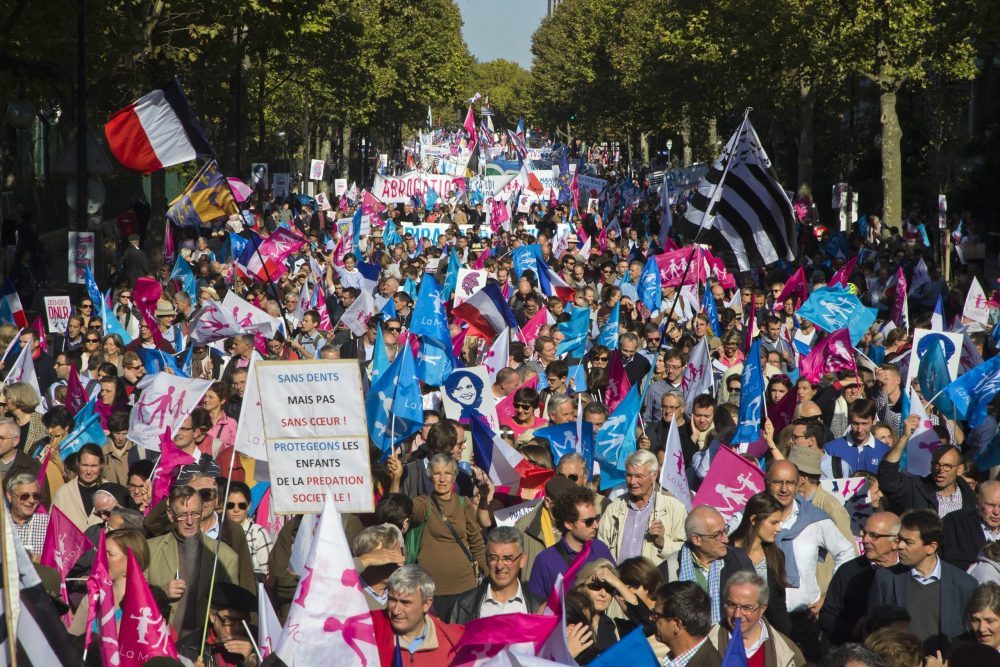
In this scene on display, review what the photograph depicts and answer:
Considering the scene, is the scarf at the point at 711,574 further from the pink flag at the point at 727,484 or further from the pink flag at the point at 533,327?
the pink flag at the point at 533,327

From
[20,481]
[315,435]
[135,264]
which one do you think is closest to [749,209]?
[315,435]

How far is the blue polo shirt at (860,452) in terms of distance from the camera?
9.77 metres

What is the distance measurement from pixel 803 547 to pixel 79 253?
1372cm

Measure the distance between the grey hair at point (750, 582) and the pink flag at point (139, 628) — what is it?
7.28 ft

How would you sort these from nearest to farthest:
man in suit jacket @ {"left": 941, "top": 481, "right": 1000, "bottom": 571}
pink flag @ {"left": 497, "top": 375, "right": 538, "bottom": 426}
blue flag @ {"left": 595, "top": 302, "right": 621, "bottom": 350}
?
1. man in suit jacket @ {"left": 941, "top": 481, "right": 1000, "bottom": 571}
2. pink flag @ {"left": 497, "top": 375, "right": 538, "bottom": 426}
3. blue flag @ {"left": 595, "top": 302, "right": 621, "bottom": 350}

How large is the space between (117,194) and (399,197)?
55.8 feet

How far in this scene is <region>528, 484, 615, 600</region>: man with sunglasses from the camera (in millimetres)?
7289

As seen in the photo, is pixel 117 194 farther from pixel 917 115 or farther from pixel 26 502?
pixel 26 502

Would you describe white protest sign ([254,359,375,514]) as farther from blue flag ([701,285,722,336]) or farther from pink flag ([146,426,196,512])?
blue flag ([701,285,722,336])

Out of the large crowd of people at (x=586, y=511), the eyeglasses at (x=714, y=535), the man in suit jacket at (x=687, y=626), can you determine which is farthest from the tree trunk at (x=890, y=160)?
the man in suit jacket at (x=687, y=626)

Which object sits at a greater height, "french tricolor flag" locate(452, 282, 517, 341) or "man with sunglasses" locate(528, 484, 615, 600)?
"french tricolor flag" locate(452, 282, 517, 341)

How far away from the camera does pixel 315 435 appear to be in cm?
743

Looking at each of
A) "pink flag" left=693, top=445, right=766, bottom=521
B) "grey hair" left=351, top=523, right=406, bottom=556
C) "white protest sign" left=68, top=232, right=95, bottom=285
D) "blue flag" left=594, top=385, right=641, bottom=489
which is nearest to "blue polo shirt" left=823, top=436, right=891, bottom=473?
"blue flag" left=594, top=385, right=641, bottom=489

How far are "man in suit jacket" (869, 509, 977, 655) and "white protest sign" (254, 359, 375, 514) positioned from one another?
7.91 ft
